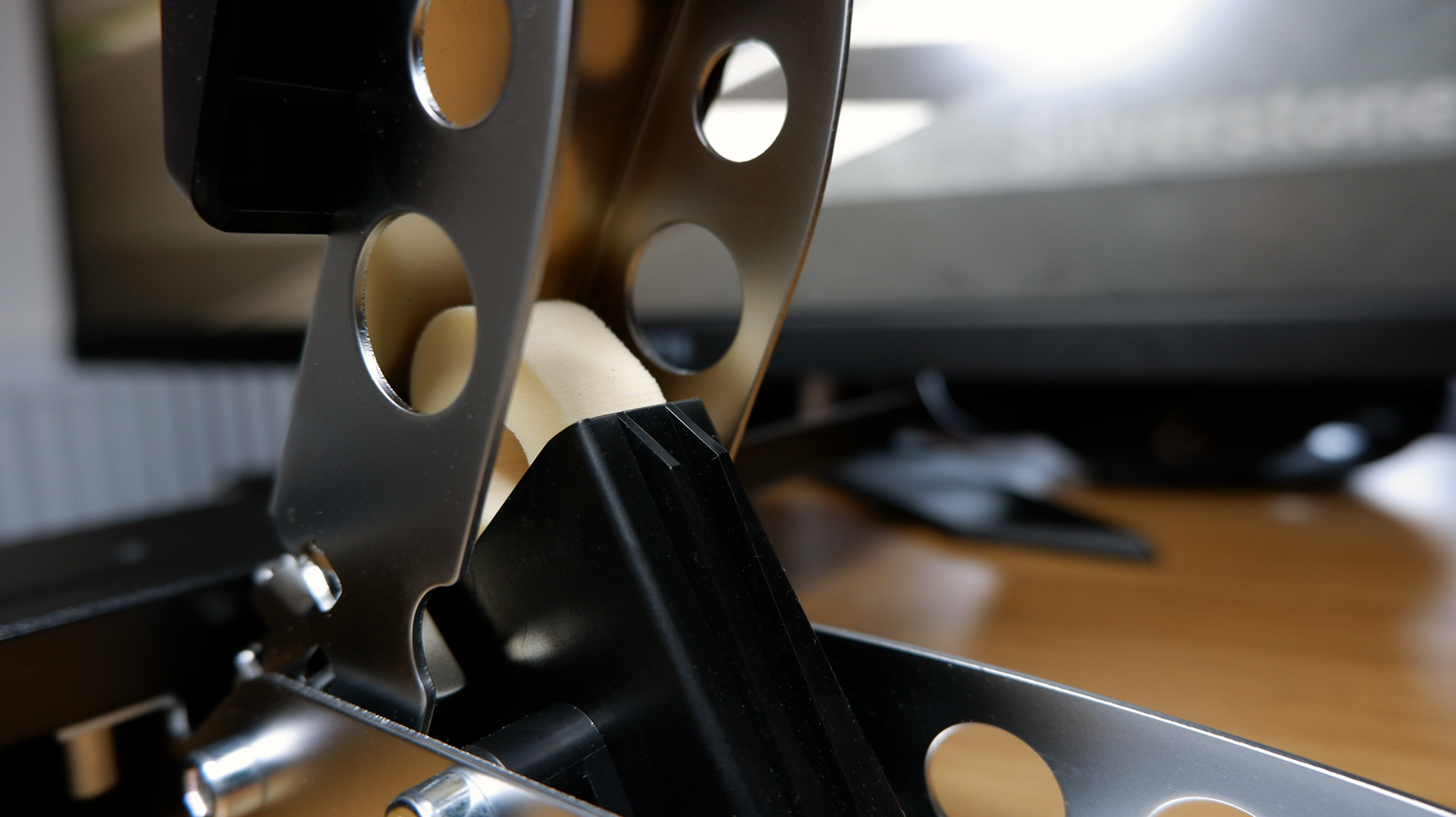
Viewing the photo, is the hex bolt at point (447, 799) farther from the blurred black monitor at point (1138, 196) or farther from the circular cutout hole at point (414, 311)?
the blurred black monitor at point (1138, 196)

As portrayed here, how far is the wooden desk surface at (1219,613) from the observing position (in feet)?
0.99

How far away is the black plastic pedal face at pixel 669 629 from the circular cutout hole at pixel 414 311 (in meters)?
0.04

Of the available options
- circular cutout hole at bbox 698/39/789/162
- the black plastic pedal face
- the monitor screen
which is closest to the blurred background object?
the monitor screen

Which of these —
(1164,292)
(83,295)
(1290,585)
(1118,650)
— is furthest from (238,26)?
(83,295)

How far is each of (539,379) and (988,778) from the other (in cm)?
19

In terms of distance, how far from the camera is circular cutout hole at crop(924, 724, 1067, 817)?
0.23 meters

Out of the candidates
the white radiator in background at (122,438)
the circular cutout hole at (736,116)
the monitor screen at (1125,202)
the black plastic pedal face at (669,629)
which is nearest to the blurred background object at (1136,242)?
the monitor screen at (1125,202)

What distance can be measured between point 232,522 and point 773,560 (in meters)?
0.28

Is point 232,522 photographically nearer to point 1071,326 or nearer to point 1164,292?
point 1071,326

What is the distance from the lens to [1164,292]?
25.7 inches

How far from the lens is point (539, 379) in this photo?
19cm

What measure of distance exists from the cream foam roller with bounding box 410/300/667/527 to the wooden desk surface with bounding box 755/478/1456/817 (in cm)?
16

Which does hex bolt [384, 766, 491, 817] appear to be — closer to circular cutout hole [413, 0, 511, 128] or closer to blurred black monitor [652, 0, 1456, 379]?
circular cutout hole [413, 0, 511, 128]

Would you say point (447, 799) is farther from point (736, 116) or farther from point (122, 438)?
point (122, 438)
